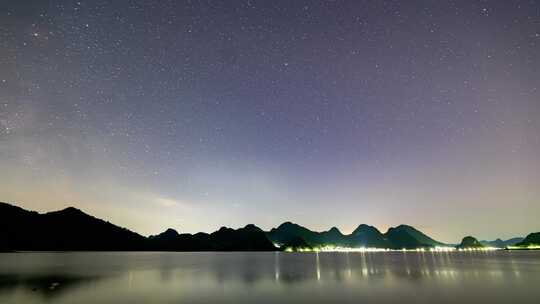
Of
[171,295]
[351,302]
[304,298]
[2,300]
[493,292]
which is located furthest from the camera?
[493,292]

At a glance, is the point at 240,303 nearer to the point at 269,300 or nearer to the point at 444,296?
the point at 269,300

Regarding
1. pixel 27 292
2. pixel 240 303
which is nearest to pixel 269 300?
pixel 240 303

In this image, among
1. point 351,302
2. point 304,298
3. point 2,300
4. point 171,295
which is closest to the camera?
point 2,300

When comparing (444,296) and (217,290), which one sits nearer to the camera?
(444,296)

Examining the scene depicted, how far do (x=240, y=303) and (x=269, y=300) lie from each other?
309 centimetres

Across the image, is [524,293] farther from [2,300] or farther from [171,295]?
[2,300]

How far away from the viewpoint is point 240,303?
31578 mm

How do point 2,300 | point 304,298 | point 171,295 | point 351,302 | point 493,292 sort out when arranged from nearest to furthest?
point 2,300
point 351,302
point 304,298
point 171,295
point 493,292

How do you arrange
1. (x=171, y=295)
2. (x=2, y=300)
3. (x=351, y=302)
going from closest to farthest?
(x=2, y=300) < (x=351, y=302) < (x=171, y=295)

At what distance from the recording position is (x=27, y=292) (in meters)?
36.0

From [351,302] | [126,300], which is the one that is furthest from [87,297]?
[351,302]

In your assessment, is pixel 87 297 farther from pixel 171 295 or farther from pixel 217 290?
pixel 217 290

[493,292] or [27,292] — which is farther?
[493,292]

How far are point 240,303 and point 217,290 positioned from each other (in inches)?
460
